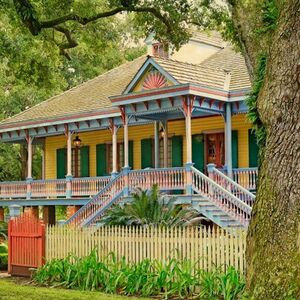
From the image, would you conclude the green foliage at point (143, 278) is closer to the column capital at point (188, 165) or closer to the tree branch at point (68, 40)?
the column capital at point (188, 165)

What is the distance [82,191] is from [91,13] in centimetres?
760

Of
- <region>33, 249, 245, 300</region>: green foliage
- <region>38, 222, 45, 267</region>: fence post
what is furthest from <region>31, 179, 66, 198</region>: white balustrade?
<region>33, 249, 245, 300</region>: green foliage

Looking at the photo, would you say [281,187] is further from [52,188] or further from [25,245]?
[52,188]

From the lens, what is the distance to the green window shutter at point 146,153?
1152 inches

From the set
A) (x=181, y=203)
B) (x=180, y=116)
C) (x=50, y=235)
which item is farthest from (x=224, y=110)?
(x=50, y=235)

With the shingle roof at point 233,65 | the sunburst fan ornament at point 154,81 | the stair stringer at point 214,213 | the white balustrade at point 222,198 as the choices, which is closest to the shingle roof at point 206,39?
the shingle roof at point 233,65

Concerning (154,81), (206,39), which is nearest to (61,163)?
(206,39)

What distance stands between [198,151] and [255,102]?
1649cm

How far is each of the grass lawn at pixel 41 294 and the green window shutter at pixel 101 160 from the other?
620 inches

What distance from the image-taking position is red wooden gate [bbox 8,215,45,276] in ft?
55.2

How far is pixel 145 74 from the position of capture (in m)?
24.5

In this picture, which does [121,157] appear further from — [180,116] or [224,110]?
[224,110]

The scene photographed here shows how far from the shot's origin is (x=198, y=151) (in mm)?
27203

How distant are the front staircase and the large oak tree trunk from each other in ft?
33.3
